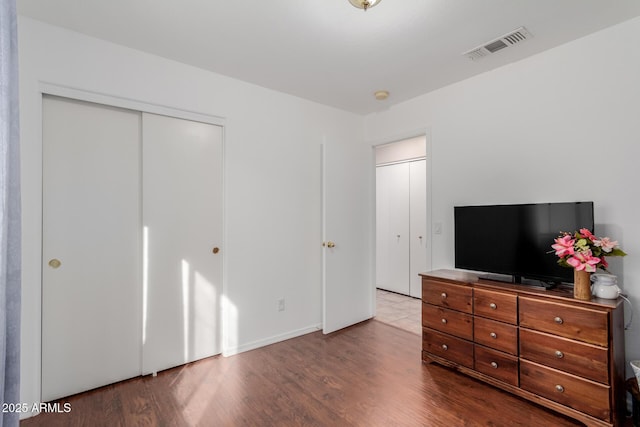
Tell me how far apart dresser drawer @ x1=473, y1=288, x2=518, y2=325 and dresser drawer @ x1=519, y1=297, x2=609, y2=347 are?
0.16ft

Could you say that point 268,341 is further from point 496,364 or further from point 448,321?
point 496,364

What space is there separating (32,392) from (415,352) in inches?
112

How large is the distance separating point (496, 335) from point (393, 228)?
281 cm

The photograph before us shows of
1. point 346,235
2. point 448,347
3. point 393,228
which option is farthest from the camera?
point 393,228

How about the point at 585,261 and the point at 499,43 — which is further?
the point at 499,43

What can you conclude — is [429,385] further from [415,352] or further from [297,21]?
[297,21]

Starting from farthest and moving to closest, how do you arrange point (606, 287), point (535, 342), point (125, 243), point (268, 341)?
point (268, 341) → point (125, 243) → point (535, 342) → point (606, 287)

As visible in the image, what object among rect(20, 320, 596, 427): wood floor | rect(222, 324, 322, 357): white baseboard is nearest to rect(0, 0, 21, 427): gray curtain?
rect(20, 320, 596, 427): wood floor

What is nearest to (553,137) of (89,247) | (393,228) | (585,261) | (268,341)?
(585,261)

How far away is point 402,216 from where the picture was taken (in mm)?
4828

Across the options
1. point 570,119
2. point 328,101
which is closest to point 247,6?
point 328,101

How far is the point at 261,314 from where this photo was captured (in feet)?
9.96

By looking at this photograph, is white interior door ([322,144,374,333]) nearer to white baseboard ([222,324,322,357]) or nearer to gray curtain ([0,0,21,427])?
white baseboard ([222,324,322,357])

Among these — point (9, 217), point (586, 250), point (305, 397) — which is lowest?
point (305, 397)
